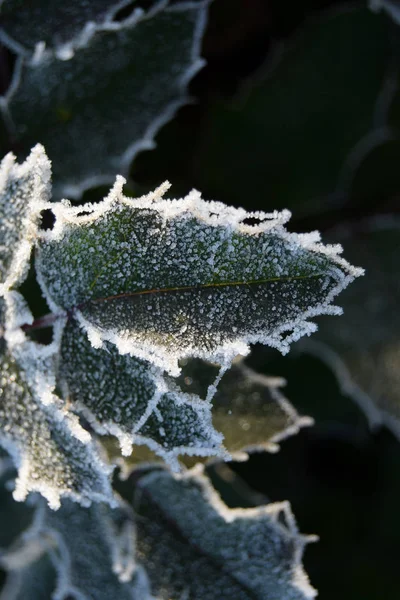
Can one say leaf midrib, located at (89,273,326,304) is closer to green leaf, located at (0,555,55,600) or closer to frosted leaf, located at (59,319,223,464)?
frosted leaf, located at (59,319,223,464)

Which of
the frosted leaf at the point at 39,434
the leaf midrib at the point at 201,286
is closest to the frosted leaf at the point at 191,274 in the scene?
the leaf midrib at the point at 201,286

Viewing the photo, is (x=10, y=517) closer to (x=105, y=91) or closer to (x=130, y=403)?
(x=130, y=403)

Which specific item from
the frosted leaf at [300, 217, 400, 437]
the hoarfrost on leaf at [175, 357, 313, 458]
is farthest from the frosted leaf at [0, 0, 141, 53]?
the frosted leaf at [300, 217, 400, 437]

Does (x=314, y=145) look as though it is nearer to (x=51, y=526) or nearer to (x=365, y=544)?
(x=51, y=526)

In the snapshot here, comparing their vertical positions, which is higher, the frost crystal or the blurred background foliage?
the blurred background foliage

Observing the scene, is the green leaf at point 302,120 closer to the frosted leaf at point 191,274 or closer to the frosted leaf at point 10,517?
the frosted leaf at point 191,274
